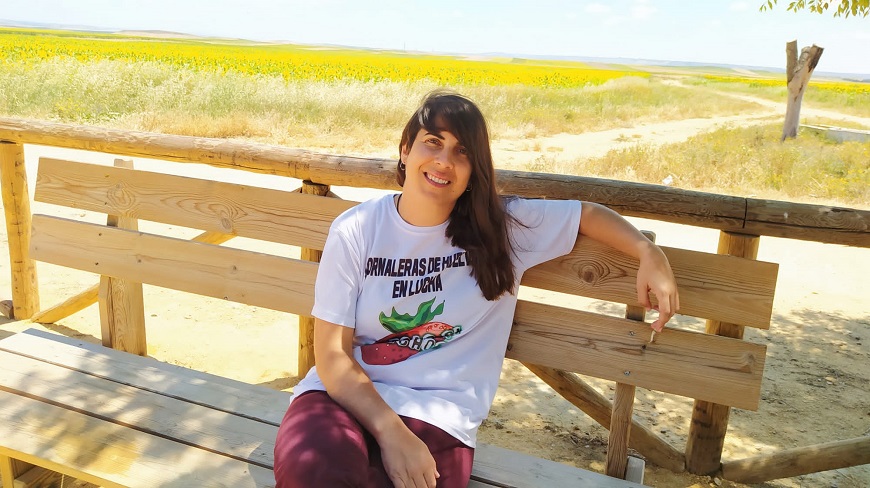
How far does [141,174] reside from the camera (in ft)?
10.4

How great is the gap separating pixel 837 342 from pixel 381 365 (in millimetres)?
4352

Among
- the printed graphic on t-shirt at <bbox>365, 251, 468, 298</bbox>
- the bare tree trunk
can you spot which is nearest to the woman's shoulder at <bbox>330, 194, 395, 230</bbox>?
the printed graphic on t-shirt at <bbox>365, 251, 468, 298</bbox>

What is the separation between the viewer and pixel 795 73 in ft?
55.3

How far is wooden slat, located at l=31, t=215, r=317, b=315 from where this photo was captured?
9.50 feet

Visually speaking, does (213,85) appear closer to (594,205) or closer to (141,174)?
(141,174)

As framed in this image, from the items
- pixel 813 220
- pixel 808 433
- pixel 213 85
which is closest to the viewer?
pixel 813 220

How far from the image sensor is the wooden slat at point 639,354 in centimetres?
228

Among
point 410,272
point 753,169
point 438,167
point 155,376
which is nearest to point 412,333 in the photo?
point 410,272

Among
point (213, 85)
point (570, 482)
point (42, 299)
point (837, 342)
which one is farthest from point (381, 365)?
point (213, 85)

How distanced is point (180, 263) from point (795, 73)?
17093mm

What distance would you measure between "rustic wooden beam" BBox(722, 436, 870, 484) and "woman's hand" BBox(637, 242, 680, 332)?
1289 mm

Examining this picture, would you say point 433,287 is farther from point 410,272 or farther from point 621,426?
point 621,426

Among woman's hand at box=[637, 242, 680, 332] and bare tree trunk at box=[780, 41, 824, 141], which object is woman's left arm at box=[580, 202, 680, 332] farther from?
bare tree trunk at box=[780, 41, 824, 141]

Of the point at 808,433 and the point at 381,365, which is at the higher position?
the point at 381,365
